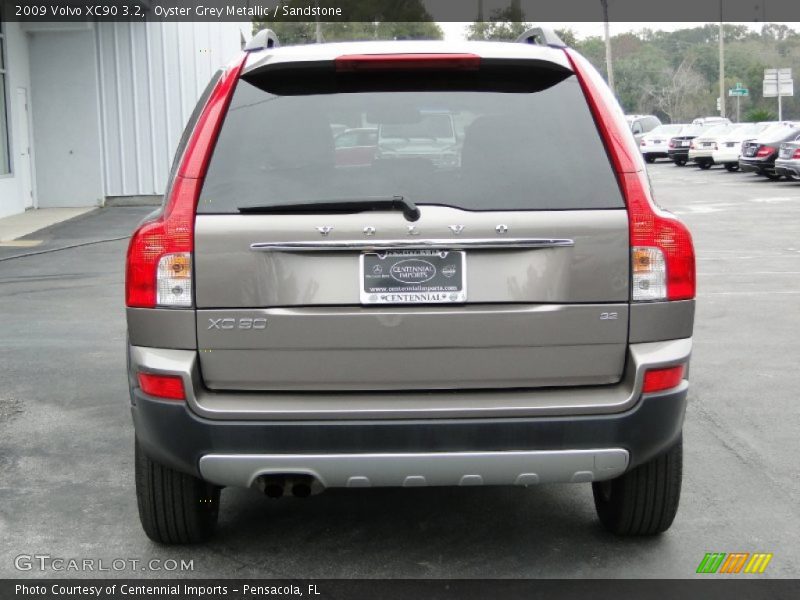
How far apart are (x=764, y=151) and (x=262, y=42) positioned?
30767 millimetres

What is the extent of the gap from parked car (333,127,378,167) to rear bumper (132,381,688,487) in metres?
0.89

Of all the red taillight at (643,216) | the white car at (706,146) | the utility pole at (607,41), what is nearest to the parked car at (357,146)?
the red taillight at (643,216)

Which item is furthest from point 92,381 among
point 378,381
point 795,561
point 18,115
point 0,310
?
point 18,115

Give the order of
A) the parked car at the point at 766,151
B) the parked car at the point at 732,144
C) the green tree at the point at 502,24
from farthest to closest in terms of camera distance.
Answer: the green tree at the point at 502,24, the parked car at the point at 732,144, the parked car at the point at 766,151

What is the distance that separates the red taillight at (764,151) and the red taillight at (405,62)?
30834 millimetres

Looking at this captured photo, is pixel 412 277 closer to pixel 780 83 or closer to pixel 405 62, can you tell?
pixel 405 62

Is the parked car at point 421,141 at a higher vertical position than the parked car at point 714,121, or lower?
lower

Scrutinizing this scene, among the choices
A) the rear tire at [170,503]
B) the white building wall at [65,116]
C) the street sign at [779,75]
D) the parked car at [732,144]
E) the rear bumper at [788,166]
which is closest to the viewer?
the rear tire at [170,503]

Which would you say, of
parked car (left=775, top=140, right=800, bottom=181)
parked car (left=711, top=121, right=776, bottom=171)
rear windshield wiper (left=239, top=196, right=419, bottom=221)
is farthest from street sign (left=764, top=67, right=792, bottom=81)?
rear windshield wiper (left=239, top=196, right=419, bottom=221)

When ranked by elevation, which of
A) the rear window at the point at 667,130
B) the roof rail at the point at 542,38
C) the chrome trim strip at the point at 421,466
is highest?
the rear window at the point at 667,130

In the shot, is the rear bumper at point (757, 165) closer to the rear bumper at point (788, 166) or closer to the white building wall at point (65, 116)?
the rear bumper at point (788, 166)

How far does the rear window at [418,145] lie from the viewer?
3980mm

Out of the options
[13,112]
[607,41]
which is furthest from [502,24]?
[13,112]

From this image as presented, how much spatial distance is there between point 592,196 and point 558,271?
29 cm
